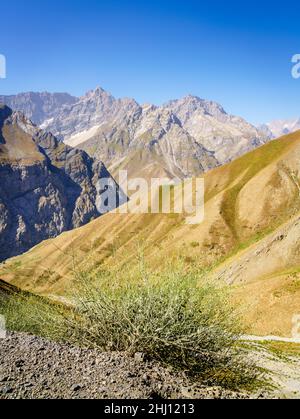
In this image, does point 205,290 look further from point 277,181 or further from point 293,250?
point 277,181

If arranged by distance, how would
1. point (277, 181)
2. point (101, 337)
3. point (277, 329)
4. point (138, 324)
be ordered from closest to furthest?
point (138, 324) < point (101, 337) < point (277, 329) < point (277, 181)

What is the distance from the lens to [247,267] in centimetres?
6456

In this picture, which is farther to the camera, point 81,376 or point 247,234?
point 247,234

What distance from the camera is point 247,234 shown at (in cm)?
10081

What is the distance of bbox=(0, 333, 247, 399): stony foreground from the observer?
11023 mm

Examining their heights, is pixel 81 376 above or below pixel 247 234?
above

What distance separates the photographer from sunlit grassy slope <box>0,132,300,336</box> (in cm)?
4078

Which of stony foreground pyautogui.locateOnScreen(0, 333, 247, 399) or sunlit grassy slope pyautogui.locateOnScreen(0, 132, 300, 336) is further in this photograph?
sunlit grassy slope pyautogui.locateOnScreen(0, 132, 300, 336)

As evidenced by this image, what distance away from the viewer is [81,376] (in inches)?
468

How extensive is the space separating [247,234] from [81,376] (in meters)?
92.5

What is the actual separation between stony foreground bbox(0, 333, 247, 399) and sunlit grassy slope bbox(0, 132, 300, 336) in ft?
10.4
